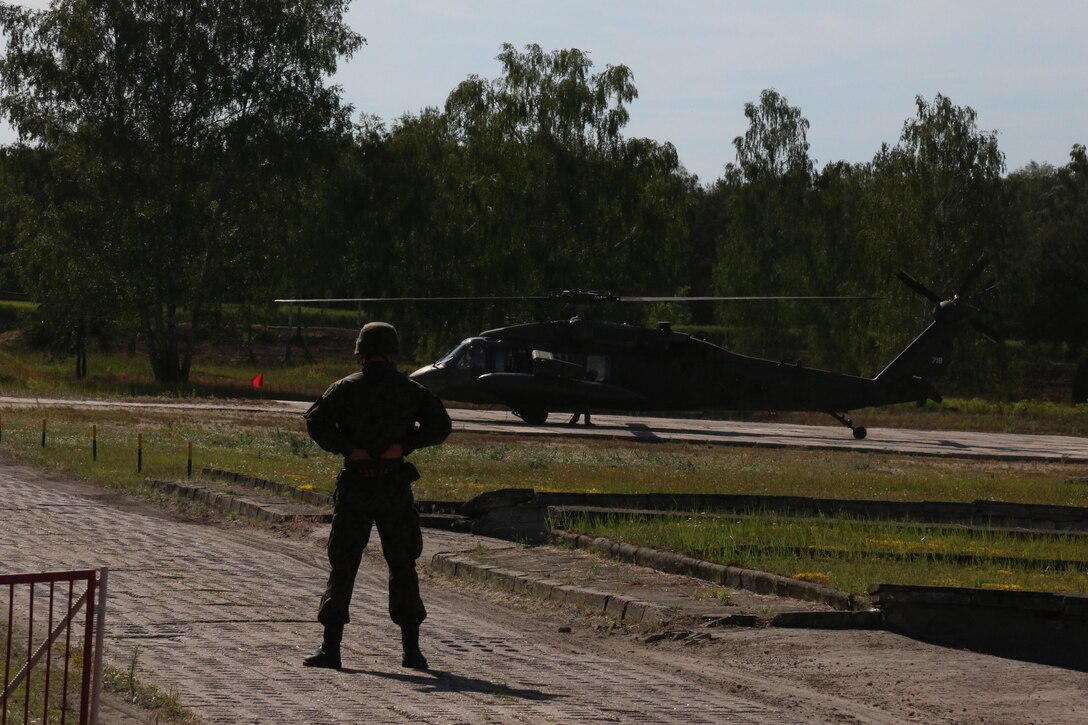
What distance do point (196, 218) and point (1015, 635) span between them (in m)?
43.2

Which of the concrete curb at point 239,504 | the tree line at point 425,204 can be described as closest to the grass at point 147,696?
the concrete curb at point 239,504

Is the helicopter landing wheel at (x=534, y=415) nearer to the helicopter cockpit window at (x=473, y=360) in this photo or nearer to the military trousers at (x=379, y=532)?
the helicopter cockpit window at (x=473, y=360)

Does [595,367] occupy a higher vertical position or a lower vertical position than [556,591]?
higher

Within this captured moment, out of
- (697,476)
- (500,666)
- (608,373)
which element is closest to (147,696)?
(500,666)

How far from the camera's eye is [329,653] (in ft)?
27.4

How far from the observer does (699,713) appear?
7.51 metres

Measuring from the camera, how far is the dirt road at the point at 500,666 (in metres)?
7.47

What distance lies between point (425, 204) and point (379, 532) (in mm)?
62767

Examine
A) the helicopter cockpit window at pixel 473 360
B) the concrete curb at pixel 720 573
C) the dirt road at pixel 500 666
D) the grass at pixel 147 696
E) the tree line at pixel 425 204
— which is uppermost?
the tree line at pixel 425 204

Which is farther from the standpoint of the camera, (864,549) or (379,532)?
(864,549)

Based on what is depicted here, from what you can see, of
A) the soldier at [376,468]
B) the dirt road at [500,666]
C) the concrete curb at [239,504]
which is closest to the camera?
the dirt road at [500,666]

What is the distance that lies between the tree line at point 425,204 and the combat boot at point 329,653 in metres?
42.7

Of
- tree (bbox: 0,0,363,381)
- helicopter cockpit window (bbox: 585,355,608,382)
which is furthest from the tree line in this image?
helicopter cockpit window (bbox: 585,355,608,382)

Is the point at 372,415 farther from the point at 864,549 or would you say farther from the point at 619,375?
the point at 619,375
